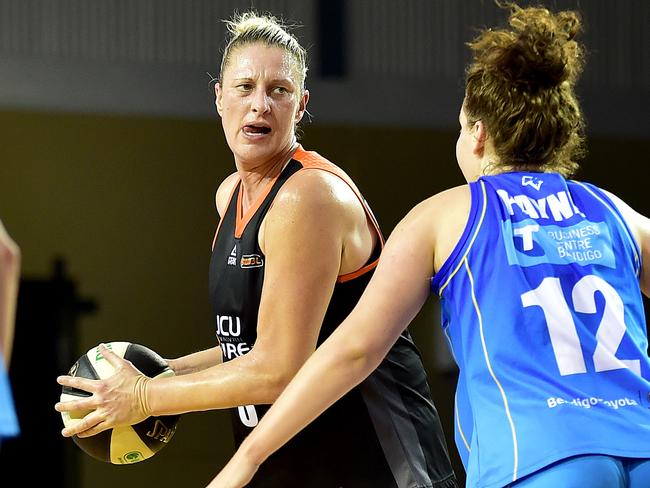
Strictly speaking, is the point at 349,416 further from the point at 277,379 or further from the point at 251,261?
A: the point at 251,261

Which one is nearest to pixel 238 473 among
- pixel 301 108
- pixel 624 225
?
pixel 624 225

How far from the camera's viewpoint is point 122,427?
8.29 feet

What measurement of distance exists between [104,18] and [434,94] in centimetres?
206

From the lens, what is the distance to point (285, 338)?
7.57 feet

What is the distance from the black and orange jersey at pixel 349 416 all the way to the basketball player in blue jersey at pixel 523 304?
0.52 meters

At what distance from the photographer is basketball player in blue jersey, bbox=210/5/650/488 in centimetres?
170

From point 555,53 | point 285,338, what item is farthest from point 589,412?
point 285,338

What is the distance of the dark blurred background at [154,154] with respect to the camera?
6246 millimetres

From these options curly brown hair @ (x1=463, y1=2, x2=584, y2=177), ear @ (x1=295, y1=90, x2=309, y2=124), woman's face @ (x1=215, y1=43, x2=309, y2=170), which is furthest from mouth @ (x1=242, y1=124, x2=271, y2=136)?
curly brown hair @ (x1=463, y1=2, x2=584, y2=177)

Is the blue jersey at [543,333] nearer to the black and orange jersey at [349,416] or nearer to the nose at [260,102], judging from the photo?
the black and orange jersey at [349,416]

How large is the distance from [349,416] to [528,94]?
3.06 feet

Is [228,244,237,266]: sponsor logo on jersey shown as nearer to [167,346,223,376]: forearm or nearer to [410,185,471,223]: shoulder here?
[167,346,223,376]: forearm

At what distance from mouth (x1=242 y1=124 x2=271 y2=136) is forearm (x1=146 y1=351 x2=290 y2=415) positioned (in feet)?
1.97

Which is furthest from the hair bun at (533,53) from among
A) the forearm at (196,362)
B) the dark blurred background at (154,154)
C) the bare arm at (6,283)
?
the dark blurred background at (154,154)
